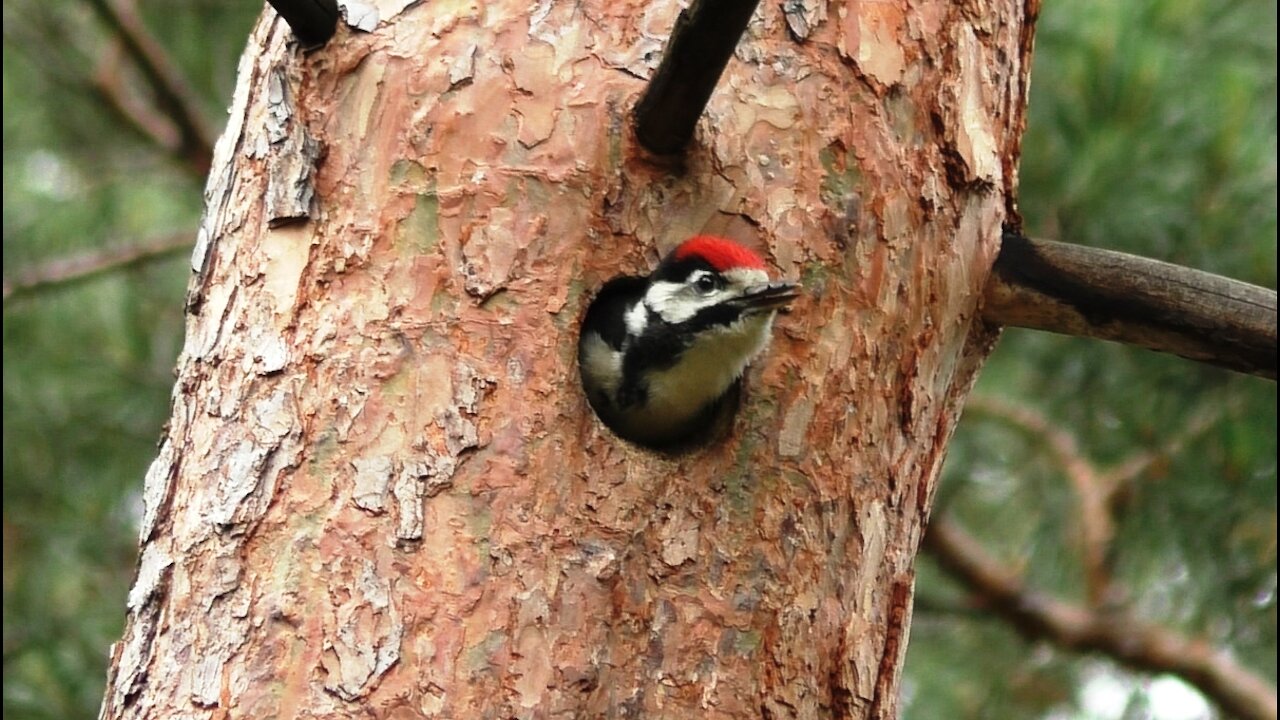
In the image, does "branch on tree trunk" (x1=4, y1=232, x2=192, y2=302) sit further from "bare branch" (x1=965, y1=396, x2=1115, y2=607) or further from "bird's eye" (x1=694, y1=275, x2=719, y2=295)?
"bare branch" (x1=965, y1=396, x2=1115, y2=607)

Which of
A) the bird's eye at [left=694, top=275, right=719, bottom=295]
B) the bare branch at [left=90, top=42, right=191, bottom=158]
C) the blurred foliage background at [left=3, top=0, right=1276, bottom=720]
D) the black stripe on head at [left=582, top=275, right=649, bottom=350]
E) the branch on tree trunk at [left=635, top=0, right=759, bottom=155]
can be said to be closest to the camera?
the branch on tree trunk at [left=635, top=0, right=759, bottom=155]

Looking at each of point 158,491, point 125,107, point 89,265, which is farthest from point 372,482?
point 125,107

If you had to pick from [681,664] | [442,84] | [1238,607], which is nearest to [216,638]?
[681,664]

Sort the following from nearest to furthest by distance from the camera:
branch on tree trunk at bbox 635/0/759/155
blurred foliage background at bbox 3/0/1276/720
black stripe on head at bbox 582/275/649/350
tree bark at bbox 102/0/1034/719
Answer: branch on tree trunk at bbox 635/0/759/155 < tree bark at bbox 102/0/1034/719 < black stripe on head at bbox 582/275/649/350 < blurred foliage background at bbox 3/0/1276/720

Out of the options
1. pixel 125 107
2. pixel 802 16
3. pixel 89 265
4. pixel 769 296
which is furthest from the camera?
pixel 125 107

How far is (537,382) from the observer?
81.0 inches

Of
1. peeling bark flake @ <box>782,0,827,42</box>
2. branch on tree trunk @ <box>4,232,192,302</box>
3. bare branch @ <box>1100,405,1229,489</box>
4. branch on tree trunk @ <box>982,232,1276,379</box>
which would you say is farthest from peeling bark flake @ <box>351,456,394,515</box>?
bare branch @ <box>1100,405,1229,489</box>

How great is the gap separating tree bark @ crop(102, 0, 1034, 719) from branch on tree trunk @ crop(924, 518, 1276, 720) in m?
2.06

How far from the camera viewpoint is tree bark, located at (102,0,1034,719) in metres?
1.94

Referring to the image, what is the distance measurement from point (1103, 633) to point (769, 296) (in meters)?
2.55

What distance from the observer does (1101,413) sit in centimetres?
429

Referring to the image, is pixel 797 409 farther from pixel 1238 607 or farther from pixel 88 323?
pixel 88 323

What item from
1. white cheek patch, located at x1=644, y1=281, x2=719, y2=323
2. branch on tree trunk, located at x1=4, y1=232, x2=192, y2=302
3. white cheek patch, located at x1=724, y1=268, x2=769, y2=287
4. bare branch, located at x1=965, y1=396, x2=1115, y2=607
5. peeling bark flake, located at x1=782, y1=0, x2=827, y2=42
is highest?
peeling bark flake, located at x1=782, y1=0, x2=827, y2=42

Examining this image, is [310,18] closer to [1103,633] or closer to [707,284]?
[707,284]
